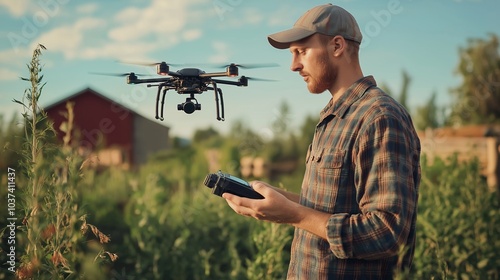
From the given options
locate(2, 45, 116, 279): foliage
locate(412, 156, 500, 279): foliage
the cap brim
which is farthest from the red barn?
the cap brim

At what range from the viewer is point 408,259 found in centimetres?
Answer: 244

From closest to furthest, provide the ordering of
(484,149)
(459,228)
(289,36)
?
(289,36)
(459,228)
(484,149)

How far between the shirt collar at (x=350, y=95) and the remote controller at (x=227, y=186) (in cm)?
51

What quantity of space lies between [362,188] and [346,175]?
8 cm

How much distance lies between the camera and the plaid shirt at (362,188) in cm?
220

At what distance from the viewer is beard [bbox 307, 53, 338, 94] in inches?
96.3

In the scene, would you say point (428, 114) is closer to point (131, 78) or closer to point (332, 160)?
point (332, 160)

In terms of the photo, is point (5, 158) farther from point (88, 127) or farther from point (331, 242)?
point (88, 127)

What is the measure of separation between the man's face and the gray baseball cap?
0.04 meters

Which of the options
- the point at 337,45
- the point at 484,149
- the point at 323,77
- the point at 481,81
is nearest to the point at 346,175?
the point at 323,77

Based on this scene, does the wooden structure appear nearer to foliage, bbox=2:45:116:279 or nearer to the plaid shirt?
the plaid shirt

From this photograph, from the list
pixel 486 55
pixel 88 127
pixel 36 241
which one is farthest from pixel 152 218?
pixel 486 55

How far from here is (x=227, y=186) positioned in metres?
2.32

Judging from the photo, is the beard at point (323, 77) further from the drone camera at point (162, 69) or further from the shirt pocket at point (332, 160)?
the drone camera at point (162, 69)
